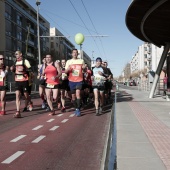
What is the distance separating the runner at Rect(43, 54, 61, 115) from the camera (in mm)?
10062

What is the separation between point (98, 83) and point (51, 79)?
1.53 meters

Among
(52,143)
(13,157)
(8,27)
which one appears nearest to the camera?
(13,157)

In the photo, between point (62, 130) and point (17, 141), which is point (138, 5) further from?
point (17, 141)

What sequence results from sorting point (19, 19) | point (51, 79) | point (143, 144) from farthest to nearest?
point (19, 19) < point (51, 79) < point (143, 144)

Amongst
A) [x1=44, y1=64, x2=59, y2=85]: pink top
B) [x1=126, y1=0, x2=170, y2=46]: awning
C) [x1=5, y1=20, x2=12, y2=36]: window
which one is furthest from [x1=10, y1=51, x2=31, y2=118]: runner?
[x1=5, y1=20, x2=12, y2=36]: window

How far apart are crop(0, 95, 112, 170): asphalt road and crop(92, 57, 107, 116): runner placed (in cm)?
113

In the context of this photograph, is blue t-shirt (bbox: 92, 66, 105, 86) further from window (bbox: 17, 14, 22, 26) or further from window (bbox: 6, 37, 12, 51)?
window (bbox: 17, 14, 22, 26)

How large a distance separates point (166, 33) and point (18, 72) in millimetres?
9392

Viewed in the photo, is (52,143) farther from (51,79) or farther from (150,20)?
(150,20)

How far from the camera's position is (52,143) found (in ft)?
20.0

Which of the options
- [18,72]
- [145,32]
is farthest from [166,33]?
[18,72]

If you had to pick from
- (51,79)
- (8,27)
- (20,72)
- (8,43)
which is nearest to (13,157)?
(51,79)

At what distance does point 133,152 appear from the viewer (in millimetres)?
4977

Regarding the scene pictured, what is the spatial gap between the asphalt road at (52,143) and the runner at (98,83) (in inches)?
44.6
